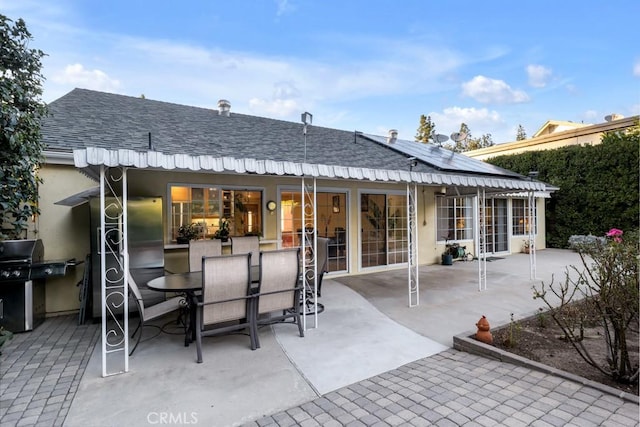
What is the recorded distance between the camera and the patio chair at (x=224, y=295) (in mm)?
3543

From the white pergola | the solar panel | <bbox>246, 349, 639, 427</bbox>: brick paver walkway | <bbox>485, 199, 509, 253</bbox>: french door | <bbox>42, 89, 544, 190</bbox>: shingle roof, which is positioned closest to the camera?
<bbox>246, 349, 639, 427</bbox>: brick paver walkway

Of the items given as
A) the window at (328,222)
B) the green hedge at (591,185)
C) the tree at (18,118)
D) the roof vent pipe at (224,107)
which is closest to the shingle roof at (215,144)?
the roof vent pipe at (224,107)

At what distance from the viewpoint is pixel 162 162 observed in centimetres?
323


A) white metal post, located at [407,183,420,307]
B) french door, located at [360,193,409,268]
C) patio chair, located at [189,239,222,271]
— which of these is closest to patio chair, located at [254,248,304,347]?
patio chair, located at [189,239,222,271]

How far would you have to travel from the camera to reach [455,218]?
10.9 metres

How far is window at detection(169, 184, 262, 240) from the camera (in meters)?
6.36

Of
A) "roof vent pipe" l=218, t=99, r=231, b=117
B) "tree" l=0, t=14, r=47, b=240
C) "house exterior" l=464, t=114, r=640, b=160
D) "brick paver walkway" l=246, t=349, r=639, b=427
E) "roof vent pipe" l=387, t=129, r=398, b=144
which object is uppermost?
"house exterior" l=464, t=114, r=640, b=160

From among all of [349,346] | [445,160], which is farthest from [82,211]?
[445,160]

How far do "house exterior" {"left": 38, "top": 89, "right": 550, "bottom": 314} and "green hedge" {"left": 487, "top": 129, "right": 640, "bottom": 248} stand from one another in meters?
5.26

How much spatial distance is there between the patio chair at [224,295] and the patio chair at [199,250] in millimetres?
1666

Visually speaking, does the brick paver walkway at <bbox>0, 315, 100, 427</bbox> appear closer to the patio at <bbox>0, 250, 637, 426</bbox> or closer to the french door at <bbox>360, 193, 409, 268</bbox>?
the patio at <bbox>0, 250, 637, 426</bbox>

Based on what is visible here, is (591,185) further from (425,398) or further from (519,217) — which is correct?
(425,398)

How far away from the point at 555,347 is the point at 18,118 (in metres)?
6.88

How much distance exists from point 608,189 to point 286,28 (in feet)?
43.3
